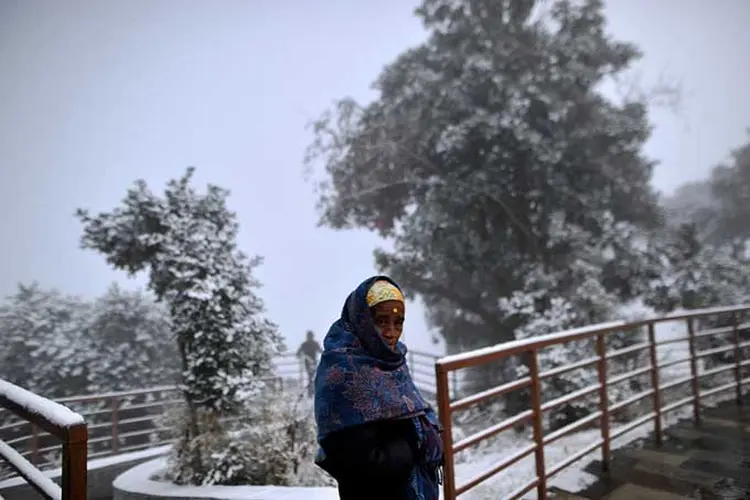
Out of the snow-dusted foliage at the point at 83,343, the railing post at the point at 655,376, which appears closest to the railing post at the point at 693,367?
the railing post at the point at 655,376

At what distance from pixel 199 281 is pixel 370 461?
224 inches

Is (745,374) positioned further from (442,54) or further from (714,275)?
(442,54)

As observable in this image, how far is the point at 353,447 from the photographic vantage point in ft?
4.32

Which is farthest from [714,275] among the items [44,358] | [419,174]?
[44,358]

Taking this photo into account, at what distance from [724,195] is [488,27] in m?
13.7

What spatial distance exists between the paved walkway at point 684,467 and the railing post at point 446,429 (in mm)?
1341

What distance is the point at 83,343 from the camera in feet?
29.9

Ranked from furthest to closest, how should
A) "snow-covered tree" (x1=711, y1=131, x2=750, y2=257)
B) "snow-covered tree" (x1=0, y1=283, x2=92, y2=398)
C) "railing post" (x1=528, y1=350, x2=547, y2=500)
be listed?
"snow-covered tree" (x1=711, y1=131, x2=750, y2=257) → "snow-covered tree" (x1=0, y1=283, x2=92, y2=398) → "railing post" (x1=528, y1=350, x2=547, y2=500)

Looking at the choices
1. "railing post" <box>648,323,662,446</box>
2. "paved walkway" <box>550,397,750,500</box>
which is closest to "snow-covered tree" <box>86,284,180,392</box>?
"paved walkway" <box>550,397,750,500</box>

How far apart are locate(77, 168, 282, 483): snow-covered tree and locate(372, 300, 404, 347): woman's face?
4975 millimetres

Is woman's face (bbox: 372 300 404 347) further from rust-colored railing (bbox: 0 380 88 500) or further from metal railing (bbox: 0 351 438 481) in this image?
metal railing (bbox: 0 351 438 481)

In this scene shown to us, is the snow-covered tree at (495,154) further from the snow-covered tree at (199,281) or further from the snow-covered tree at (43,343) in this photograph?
the snow-covered tree at (43,343)

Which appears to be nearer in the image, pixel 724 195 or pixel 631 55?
pixel 631 55

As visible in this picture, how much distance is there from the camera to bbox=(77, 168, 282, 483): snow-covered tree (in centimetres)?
616
